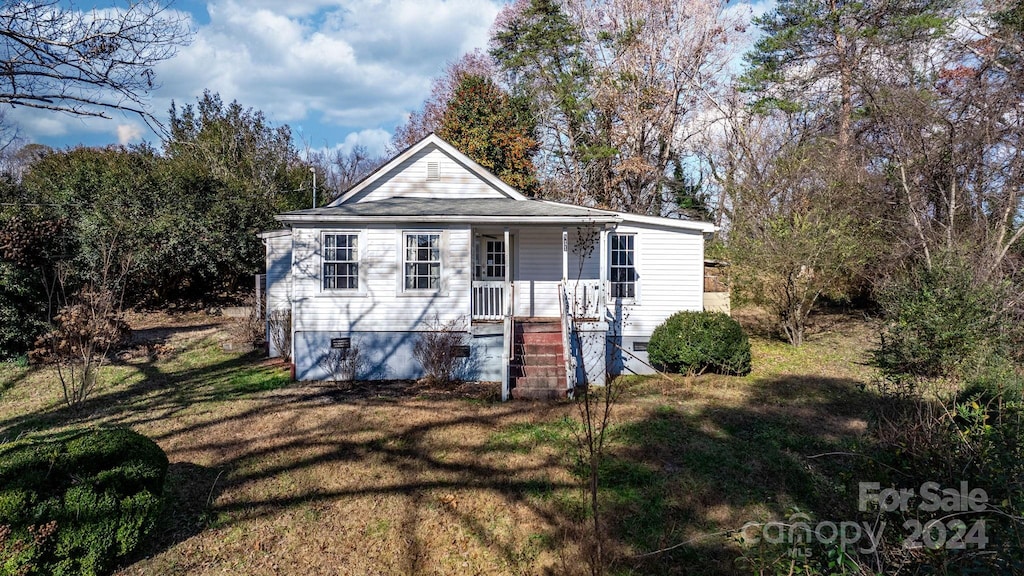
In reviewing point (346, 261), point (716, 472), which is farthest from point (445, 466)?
point (346, 261)

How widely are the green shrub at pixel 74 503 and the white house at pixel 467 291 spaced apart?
246 inches

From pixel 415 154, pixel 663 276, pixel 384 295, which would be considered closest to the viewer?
pixel 384 295

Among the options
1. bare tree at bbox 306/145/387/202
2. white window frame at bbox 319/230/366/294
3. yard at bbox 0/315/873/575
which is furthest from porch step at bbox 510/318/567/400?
bare tree at bbox 306/145/387/202

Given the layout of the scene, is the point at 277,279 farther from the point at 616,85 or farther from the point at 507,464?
the point at 616,85

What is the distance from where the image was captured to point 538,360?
10.7 m

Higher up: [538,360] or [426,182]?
Answer: [426,182]

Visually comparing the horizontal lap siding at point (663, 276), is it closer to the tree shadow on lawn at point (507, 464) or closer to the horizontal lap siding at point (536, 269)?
the horizontal lap siding at point (536, 269)

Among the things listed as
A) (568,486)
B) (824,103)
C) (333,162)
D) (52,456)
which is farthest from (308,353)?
(333,162)

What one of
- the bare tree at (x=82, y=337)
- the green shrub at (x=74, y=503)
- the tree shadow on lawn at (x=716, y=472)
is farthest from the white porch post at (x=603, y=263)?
the bare tree at (x=82, y=337)

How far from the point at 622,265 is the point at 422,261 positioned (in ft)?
17.0

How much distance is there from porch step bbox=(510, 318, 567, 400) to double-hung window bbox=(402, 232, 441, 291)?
228cm

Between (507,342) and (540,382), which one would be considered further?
(507,342)

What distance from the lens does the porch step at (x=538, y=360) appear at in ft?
32.4

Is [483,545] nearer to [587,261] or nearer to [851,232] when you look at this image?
[587,261]
